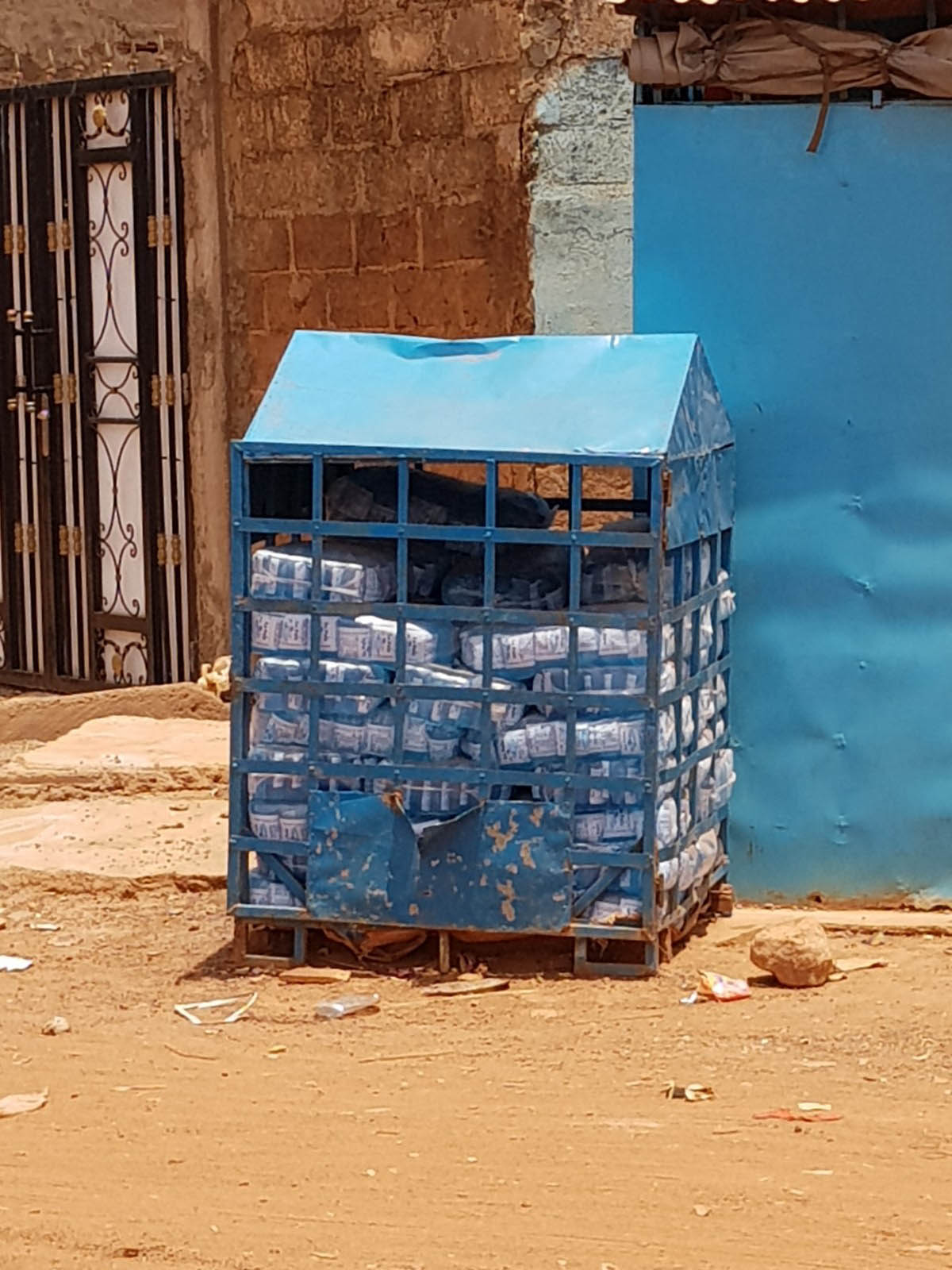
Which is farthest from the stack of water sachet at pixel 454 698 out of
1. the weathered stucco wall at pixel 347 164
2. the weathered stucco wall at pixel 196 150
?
the weathered stucco wall at pixel 196 150

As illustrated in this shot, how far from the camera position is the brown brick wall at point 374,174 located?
8078 millimetres

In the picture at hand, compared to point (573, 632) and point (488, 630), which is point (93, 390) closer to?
point (488, 630)

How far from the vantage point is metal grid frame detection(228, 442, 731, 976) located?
5.55m

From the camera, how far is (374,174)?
855 cm

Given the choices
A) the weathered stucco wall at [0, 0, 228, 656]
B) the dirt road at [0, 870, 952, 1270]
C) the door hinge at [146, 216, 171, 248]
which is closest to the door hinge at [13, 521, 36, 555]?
the weathered stucco wall at [0, 0, 228, 656]

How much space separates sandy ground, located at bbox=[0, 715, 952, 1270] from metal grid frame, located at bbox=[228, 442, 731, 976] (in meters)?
0.28

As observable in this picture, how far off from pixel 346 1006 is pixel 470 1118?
836 millimetres

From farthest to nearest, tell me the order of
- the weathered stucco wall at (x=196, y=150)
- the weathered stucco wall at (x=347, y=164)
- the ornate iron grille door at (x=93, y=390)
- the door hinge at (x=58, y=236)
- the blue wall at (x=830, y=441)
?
the door hinge at (x=58, y=236), the ornate iron grille door at (x=93, y=390), the weathered stucco wall at (x=196, y=150), the weathered stucco wall at (x=347, y=164), the blue wall at (x=830, y=441)

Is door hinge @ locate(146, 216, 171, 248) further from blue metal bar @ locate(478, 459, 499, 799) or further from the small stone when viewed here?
the small stone

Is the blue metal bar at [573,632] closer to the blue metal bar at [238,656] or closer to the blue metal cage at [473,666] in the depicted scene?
the blue metal cage at [473,666]

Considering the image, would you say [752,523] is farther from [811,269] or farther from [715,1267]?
[715,1267]

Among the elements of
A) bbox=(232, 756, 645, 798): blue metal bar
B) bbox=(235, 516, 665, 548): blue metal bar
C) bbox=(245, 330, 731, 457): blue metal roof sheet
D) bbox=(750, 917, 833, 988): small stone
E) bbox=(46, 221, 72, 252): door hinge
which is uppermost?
bbox=(46, 221, 72, 252): door hinge

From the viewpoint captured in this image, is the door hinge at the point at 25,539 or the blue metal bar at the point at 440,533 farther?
the door hinge at the point at 25,539

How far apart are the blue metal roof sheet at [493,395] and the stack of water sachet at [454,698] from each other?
26 cm
